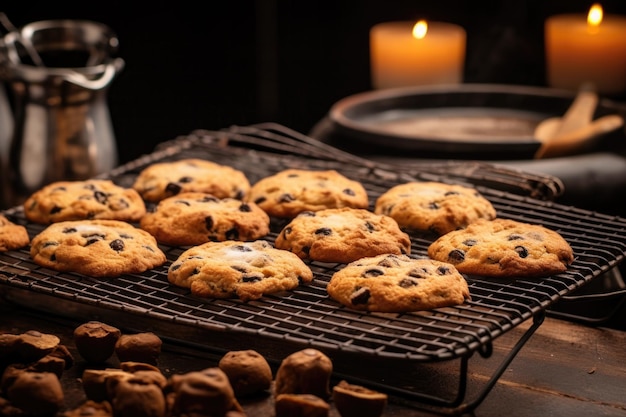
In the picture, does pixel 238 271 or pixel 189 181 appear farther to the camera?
pixel 189 181

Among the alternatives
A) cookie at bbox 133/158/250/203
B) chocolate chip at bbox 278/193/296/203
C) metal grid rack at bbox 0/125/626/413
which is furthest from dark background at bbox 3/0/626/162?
chocolate chip at bbox 278/193/296/203

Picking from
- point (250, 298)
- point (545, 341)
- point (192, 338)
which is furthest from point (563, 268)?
point (192, 338)

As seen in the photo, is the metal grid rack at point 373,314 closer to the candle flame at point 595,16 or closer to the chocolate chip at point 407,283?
the chocolate chip at point 407,283

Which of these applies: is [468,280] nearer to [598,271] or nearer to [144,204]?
[598,271]

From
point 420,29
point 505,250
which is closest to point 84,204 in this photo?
point 505,250

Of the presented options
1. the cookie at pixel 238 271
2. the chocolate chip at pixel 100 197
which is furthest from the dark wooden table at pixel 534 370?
the chocolate chip at pixel 100 197

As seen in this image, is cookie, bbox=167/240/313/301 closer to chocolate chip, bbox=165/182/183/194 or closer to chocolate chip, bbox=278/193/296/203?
chocolate chip, bbox=278/193/296/203

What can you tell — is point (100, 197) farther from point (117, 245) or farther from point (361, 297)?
point (361, 297)
